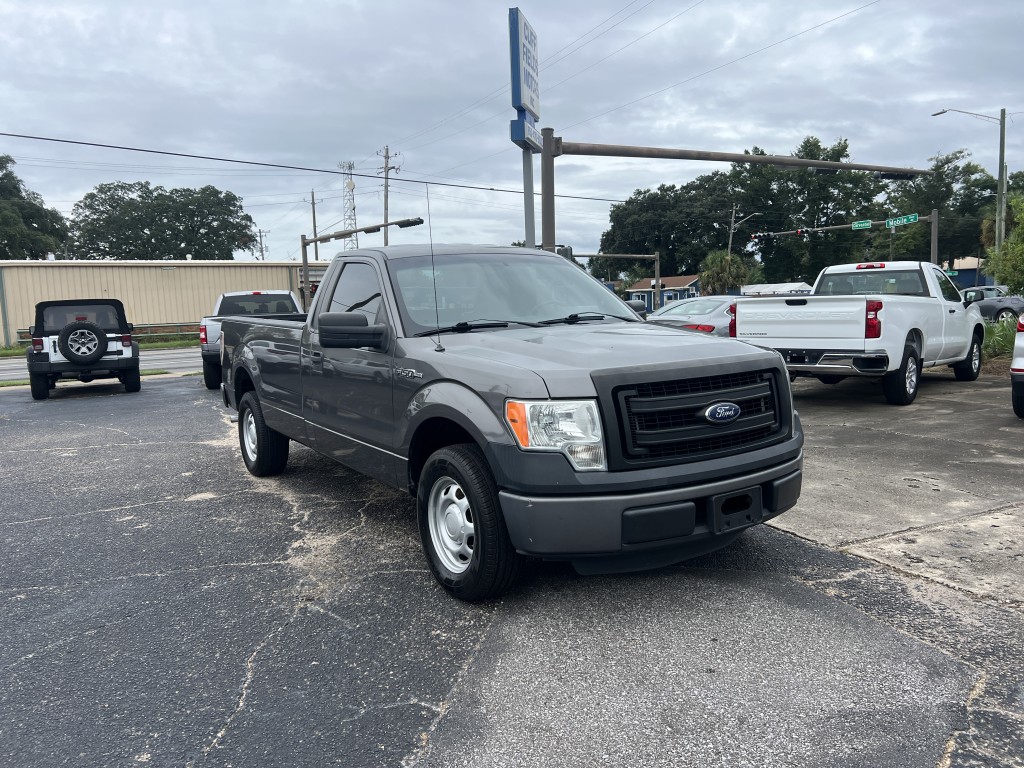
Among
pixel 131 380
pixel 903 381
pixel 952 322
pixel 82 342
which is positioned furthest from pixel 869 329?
pixel 82 342

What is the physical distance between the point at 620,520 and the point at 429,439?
1303 millimetres

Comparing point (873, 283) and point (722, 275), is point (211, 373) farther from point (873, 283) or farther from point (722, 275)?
point (722, 275)

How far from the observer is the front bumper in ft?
10.9

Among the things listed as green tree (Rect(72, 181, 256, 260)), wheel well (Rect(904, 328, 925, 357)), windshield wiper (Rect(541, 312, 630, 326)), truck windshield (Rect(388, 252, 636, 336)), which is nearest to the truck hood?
windshield wiper (Rect(541, 312, 630, 326))

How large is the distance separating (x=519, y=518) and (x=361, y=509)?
2565mm

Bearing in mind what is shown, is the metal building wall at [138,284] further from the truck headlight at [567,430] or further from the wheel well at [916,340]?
the truck headlight at [567,430]

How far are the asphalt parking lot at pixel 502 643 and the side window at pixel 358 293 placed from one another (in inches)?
58.6

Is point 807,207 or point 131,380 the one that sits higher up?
point 807,207

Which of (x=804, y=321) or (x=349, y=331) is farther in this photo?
(x=804, y=321)

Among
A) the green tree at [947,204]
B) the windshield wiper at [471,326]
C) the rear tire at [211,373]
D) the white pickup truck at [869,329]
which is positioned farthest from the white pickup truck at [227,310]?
the green tree at [947,204]

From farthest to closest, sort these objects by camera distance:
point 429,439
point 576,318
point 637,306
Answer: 1. point 637,306
2. point 576,318
3. point 429,439

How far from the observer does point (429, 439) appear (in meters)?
4.19

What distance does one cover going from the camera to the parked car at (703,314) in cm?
1331

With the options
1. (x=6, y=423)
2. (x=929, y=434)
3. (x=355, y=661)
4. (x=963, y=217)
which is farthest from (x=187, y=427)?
(x=963, y=217)
